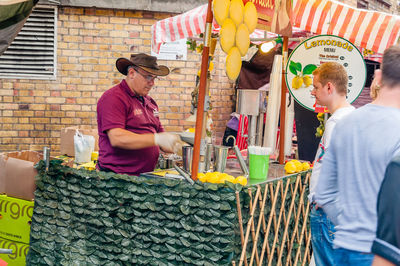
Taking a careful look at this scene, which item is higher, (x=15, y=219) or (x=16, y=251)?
(x=15, y=219)

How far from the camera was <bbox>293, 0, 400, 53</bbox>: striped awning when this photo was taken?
5.35m

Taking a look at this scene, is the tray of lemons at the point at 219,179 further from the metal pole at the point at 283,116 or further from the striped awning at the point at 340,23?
the striped awning at the point at 340,23

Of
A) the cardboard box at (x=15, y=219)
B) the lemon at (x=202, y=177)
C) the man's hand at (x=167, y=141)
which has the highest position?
the man's hand at (x=167, y=141)

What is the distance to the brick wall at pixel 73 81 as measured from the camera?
24.3ft

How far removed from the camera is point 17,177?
3.95 meters

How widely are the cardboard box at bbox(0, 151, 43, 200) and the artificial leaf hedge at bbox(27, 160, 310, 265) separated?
0.17 m

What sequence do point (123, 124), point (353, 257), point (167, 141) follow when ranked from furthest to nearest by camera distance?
point (123, 124) < point (167, 141) < point (353, 257)

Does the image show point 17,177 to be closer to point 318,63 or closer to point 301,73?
point 301,73

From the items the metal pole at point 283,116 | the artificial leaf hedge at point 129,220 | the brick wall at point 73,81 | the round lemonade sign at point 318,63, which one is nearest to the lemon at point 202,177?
the artificial leaf hedge at point 129,220

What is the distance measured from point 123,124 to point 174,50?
4341 mm

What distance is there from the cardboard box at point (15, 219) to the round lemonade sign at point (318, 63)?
2.74 meters

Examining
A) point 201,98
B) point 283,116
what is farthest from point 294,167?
point 201,98

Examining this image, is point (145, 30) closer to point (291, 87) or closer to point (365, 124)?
point (291, 87)

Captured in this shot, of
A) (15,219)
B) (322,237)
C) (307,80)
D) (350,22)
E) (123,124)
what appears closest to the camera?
(322,237)
